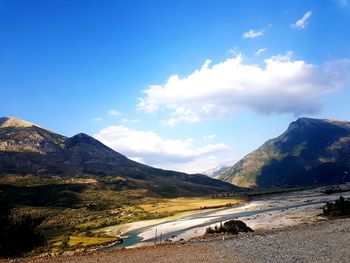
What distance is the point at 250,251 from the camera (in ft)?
93.8

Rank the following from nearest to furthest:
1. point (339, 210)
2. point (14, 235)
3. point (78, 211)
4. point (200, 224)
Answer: point (14, 235) → point (339, 210) → point (200, 224) → point (78, 211)

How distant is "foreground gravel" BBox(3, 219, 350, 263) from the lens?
25469mm

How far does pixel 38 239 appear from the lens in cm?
4297

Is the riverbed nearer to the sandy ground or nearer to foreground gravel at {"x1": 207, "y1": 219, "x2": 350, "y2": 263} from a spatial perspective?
the sandy ground

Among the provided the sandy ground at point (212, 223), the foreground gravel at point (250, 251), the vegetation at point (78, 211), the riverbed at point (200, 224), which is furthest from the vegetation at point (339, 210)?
the vegetation at point (78, 211)

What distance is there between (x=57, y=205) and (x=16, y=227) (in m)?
143

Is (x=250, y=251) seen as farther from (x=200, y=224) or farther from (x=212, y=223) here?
(x=200, y=224)

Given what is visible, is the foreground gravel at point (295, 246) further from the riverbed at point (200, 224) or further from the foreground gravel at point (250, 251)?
the riverbed at point (200, 224)

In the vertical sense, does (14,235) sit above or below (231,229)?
above

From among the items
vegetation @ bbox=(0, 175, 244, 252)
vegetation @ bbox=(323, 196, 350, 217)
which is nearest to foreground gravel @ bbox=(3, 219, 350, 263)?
vegetation @ bbox=(323, 196, 350, 217)

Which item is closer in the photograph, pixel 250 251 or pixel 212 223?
pixel 250 251

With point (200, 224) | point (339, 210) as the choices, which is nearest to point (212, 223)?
point (200, 224)

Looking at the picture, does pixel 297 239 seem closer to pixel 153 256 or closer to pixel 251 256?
pixel 251 256

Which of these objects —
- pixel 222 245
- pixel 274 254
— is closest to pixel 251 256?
pixel 274 254
